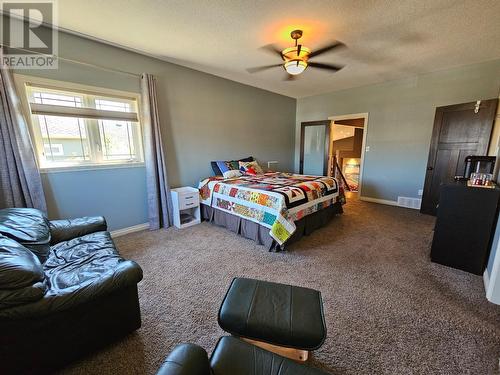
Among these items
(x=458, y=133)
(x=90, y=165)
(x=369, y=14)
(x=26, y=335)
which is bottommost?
(x=26, y=335)

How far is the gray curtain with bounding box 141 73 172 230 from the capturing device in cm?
303

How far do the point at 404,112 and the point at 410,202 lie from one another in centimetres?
179

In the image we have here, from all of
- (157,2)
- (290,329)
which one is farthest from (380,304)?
(157,2)

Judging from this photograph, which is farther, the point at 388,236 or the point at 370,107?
the point at 370,107

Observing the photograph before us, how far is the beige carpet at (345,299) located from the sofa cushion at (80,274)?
0.46m

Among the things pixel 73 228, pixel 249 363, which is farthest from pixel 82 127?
pixel 249 363

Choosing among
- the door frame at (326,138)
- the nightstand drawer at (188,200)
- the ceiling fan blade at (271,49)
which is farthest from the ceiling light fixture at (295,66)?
the door frame at (326,138)

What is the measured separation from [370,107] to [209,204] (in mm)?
3966

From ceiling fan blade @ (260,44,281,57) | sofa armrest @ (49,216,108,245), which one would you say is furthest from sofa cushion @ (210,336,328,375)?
ceiling fan blade @ (260,44,281,57)

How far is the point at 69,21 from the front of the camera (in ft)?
7.30

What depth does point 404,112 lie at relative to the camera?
4.09 metres

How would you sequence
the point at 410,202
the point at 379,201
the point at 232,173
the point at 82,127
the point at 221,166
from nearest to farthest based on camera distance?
the point at 82,127, the point at 232,173, the point at 221,166, the point at 410,202, the point at 379,201

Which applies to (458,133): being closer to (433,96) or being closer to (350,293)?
(433,96)

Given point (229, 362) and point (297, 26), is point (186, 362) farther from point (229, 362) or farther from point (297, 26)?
point (297, 26)
